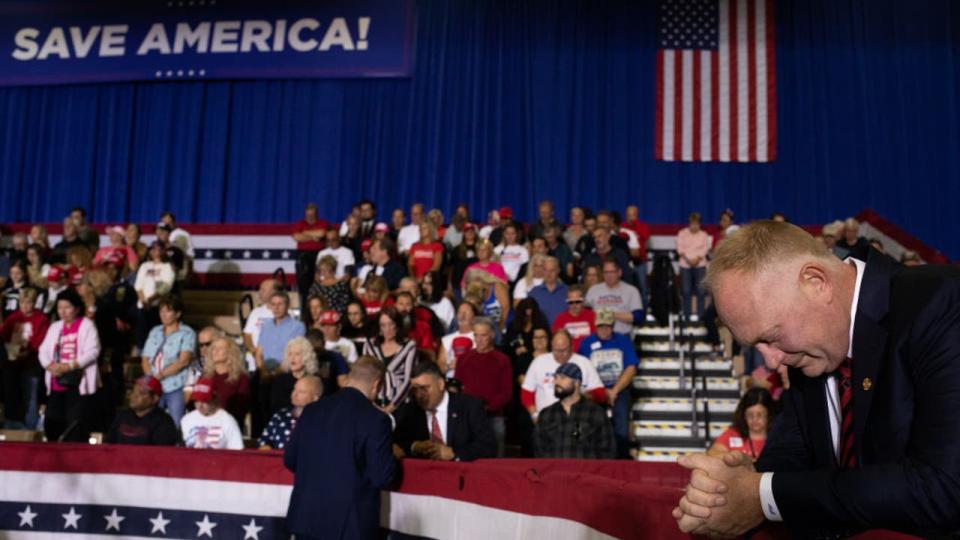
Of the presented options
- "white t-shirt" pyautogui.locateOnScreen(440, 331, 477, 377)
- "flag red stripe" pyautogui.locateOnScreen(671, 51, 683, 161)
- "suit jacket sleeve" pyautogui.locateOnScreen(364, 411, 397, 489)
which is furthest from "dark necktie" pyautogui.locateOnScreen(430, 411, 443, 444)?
"flag red stripe" pyautogui.locateOnScreen(671, 51, 683, 161)

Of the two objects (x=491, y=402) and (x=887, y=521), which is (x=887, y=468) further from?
(x=491, y=402)

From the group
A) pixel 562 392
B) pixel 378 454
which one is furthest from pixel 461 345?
pixel 378 454

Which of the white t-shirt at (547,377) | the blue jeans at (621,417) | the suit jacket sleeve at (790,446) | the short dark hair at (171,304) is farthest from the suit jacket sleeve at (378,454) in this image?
the short dark hair at (171,304)

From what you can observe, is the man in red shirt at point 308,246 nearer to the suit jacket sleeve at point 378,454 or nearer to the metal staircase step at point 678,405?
the metal staircase step at point 678,405

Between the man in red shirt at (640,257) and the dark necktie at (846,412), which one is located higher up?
the man in red shirt at (640,257)

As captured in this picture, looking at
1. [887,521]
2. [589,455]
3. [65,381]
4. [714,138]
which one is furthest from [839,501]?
[714,138]

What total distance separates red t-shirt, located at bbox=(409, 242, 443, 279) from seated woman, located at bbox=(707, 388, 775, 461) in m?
6.54

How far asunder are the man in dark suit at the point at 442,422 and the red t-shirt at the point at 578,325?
9.14 ft

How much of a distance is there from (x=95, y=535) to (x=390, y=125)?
15.2 m

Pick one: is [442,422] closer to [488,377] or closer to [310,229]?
[488,377]

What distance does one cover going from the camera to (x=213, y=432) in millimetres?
9094

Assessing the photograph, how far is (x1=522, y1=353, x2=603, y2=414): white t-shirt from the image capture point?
10016mm

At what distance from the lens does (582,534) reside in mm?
4395

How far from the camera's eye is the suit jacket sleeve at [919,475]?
202 cm
